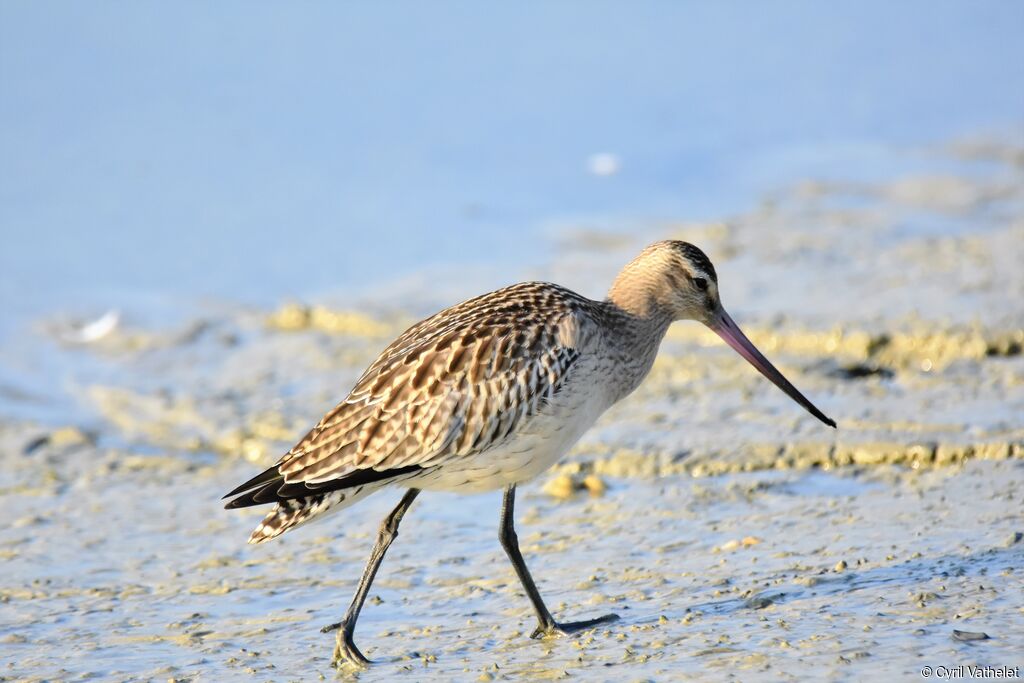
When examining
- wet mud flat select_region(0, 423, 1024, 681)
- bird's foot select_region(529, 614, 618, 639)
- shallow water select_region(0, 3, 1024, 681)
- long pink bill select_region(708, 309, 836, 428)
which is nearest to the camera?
wet mud flat select_region(0, 423, 1024, 681)

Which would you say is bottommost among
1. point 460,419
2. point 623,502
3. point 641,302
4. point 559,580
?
point 559,580

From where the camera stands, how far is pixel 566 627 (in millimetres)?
5297

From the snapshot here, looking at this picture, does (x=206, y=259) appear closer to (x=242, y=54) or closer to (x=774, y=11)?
(x=242, y=54)

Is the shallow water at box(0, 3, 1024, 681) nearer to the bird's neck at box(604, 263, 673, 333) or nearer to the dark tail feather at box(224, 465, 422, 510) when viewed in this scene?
the dark tail feather at box(224, 465, 422, 510)

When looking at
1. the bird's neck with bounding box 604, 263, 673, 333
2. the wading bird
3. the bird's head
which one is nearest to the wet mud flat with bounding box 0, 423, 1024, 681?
the wading bird

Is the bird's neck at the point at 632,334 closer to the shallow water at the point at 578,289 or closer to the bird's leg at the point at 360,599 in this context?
the shallow water at the point at 578,289

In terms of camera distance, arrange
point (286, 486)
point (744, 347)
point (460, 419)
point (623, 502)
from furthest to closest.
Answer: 1. point (623, 502)
2. point (744, 347)
3. point (460, 419)
4. point (286, 486)

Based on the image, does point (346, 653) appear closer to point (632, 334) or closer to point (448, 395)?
point (448, 395)

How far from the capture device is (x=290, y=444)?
7582 millimetres

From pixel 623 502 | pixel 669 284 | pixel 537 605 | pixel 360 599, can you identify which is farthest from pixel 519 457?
pixel 623 502

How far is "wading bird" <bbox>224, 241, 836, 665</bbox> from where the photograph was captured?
520 centimetres

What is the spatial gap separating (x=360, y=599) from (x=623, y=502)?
1572mm

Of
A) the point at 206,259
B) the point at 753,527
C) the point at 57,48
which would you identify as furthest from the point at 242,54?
the point at 753,527

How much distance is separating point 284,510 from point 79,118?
7.72m
